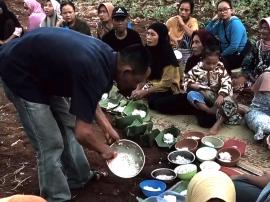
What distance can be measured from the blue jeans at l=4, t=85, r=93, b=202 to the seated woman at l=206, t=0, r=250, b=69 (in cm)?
299

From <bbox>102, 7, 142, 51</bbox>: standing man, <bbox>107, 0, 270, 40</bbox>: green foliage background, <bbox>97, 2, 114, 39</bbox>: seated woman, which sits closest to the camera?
<bbox>102, 7, 142, 51</bbox>: standing man

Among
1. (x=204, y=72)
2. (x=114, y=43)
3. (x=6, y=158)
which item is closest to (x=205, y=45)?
(x=204, y=72)

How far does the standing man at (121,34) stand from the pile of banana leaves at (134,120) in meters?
0.66

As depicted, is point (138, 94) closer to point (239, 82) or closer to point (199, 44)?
point (199, 44)

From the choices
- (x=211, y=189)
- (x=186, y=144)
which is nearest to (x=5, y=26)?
(x=186, y=144)

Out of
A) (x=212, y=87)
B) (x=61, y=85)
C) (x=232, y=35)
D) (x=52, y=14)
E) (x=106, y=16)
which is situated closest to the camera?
(x=61, y=85)

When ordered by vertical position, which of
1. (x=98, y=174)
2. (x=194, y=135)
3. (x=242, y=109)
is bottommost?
(x=98, y=174)

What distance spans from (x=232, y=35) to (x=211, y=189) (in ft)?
12.0

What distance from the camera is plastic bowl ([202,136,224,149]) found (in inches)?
165

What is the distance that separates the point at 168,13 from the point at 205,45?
376cm

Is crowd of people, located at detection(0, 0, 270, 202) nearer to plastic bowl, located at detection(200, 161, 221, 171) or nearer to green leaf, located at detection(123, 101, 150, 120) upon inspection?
green leaf, located at detection(123, 101, 150, 120)

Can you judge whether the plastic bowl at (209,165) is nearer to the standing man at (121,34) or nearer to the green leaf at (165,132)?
the green leaf at (165,132)

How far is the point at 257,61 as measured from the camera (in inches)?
209

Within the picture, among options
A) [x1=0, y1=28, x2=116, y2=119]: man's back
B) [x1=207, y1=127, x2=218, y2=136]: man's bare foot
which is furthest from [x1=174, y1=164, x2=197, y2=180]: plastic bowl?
[x1=0, y1=28, x2=116, y2=119]: man's back
